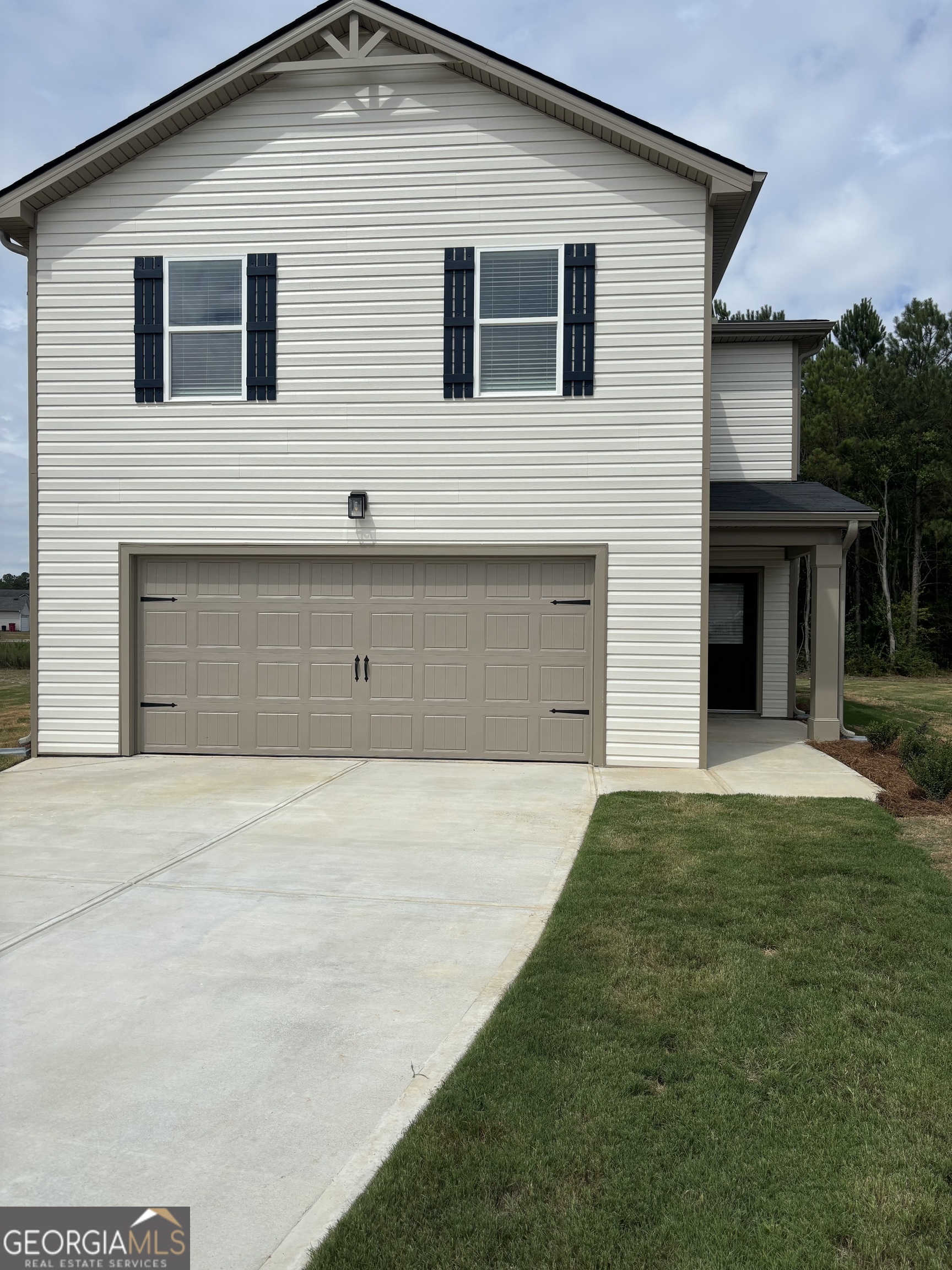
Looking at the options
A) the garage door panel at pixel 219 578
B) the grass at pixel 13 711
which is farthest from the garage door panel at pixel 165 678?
the grass at pixel 13 711

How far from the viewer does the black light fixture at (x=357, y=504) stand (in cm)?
1011

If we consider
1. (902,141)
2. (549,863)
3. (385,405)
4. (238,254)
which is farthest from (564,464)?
(902,141)

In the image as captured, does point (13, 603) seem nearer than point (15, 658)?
No

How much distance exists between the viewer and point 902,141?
26.0 meters

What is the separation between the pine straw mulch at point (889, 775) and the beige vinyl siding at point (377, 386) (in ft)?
5.98

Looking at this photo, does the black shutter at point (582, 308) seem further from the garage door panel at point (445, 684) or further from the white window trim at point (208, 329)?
the white window trim at point (208, 329)

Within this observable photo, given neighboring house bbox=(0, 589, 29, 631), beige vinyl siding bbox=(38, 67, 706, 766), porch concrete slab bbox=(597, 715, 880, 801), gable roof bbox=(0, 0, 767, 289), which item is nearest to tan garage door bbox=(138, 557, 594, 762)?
beige vinyl siding bbox=(38, 67, 706, 766)

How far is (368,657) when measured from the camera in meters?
10.3

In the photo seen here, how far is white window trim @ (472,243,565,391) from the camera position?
32.4 ft

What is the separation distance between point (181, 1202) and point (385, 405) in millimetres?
8527

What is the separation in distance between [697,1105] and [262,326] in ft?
30.1

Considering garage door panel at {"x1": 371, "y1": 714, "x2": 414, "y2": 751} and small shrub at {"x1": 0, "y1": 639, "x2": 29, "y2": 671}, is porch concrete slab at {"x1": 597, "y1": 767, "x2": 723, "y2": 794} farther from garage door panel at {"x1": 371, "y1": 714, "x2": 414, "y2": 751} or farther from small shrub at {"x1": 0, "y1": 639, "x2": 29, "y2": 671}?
small shrub at {"x1": 0, "y1": 639, "x2": 29, "y2": 671}

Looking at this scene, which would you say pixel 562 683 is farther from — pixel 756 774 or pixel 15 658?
pixel 15 658

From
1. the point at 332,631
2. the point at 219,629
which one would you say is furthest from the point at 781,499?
the point at 219,629
